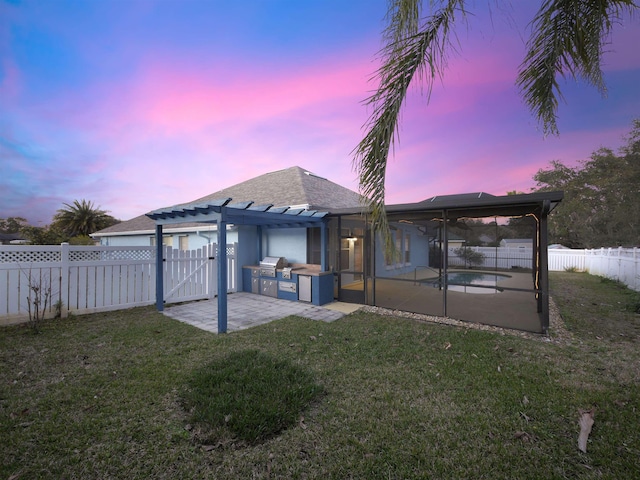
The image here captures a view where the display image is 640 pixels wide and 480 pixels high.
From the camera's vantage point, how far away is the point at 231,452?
2242 mm

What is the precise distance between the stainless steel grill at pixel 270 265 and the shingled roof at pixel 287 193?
204 cm

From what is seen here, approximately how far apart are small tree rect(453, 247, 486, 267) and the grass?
316 centimetres

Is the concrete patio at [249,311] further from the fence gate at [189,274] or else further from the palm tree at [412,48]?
the palm tree at [412,48]

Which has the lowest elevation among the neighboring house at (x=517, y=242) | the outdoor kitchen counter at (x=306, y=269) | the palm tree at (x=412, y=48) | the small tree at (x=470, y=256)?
the outdoor kitchen counter at (x=306, y=269)

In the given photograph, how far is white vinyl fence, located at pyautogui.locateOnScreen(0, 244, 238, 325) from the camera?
18.8 ft

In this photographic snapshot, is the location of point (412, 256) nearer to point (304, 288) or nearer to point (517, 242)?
point (517, 242)

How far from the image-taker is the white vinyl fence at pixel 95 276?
18.8 ft

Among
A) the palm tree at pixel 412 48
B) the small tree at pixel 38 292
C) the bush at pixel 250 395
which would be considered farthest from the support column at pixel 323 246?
the small tree at pixel 38 292

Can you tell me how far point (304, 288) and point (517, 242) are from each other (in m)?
6.53

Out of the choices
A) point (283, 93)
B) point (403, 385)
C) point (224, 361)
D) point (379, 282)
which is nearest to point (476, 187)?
point (379, 282)

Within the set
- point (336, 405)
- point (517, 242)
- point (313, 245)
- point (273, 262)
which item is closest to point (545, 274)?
point (517, 242)

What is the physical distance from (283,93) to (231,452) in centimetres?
857

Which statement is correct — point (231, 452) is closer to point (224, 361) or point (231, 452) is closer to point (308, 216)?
point (224, 361)

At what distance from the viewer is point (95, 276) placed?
22.2 ft
